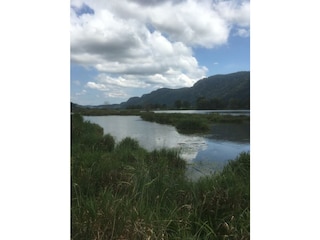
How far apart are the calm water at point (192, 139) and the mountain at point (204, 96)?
220 millimetres

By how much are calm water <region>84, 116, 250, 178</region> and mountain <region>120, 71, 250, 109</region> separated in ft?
0.72

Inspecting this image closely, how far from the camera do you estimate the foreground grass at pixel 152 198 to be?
4.14 ft

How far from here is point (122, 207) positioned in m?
1.37

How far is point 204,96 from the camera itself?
188 centimetres

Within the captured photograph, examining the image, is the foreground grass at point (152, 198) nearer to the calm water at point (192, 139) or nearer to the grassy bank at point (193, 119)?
the calm water at point (192, 139)

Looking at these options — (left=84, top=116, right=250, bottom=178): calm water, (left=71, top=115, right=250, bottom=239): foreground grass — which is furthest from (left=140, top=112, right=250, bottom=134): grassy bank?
(left=71, top=115, right=250, bottom=239): foreground grass

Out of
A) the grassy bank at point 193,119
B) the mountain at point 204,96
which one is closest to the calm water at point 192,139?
the grassy bank at point 193,119

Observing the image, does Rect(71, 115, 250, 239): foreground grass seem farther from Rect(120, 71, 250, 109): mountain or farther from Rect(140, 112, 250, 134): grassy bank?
Rect(120, 71, 250, 109): mountain

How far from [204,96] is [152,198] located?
770 millimetres

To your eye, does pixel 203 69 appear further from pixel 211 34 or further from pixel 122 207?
pixel 122 207

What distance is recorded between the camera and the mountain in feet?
5.53

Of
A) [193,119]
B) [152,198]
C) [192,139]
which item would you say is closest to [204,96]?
[193,119]

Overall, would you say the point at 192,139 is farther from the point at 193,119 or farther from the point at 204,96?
the point at 204,96

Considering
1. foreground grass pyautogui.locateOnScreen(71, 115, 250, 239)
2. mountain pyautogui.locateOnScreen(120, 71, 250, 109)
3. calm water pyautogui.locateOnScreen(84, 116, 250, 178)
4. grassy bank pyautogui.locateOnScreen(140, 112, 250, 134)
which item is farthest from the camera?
calm water pyautogui.locateOnScreen(84, 116, 250, 178)
